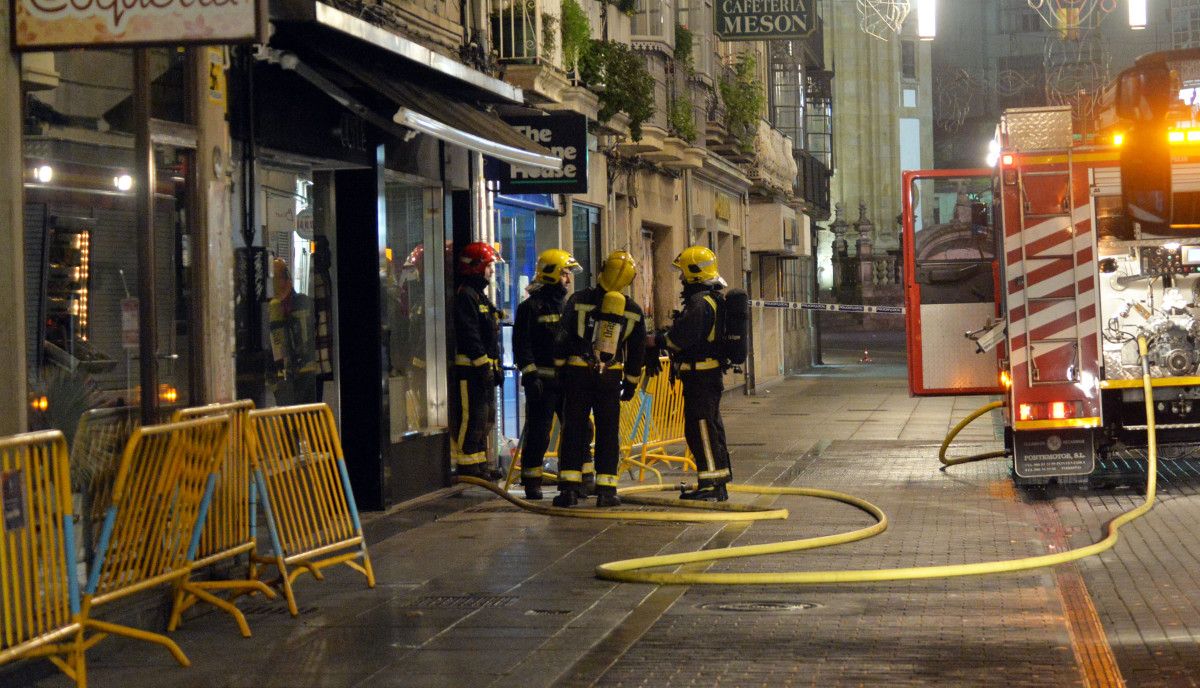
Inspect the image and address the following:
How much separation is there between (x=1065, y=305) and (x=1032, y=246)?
53 centimetres

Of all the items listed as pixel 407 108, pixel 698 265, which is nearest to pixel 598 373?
pixel 698 265

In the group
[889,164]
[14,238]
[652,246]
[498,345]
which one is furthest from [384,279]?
[889,164]

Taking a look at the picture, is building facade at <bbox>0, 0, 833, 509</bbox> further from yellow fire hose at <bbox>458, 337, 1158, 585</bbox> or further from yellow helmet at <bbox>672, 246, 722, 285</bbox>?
yellow fire hose at <bbox>458, 337, 1158, 585</bbox>

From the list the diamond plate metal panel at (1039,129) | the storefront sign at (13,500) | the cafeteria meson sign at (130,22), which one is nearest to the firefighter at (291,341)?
the cafeteria meson sign at (130,22)

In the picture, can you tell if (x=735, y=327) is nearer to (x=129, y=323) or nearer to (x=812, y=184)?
(x=129, y=323)

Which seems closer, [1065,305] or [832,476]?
[1065,305]

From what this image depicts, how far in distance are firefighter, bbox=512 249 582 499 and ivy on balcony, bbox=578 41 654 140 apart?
20.0 ft

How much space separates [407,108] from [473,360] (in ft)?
10.2

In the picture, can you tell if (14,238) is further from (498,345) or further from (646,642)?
(498,345)

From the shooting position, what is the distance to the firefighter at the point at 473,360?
14250 mm

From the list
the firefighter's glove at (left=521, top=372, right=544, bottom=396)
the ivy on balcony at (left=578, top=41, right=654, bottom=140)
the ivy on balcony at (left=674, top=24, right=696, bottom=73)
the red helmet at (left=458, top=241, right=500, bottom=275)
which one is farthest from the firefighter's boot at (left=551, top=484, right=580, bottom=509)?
the ivy on balcony at (left=674, top=24, right=696, bottom=73)

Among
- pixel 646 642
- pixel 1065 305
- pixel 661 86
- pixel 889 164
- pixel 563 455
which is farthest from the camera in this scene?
pixel 889 164

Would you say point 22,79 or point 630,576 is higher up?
point 22,79

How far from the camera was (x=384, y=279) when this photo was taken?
1318 centimetres
